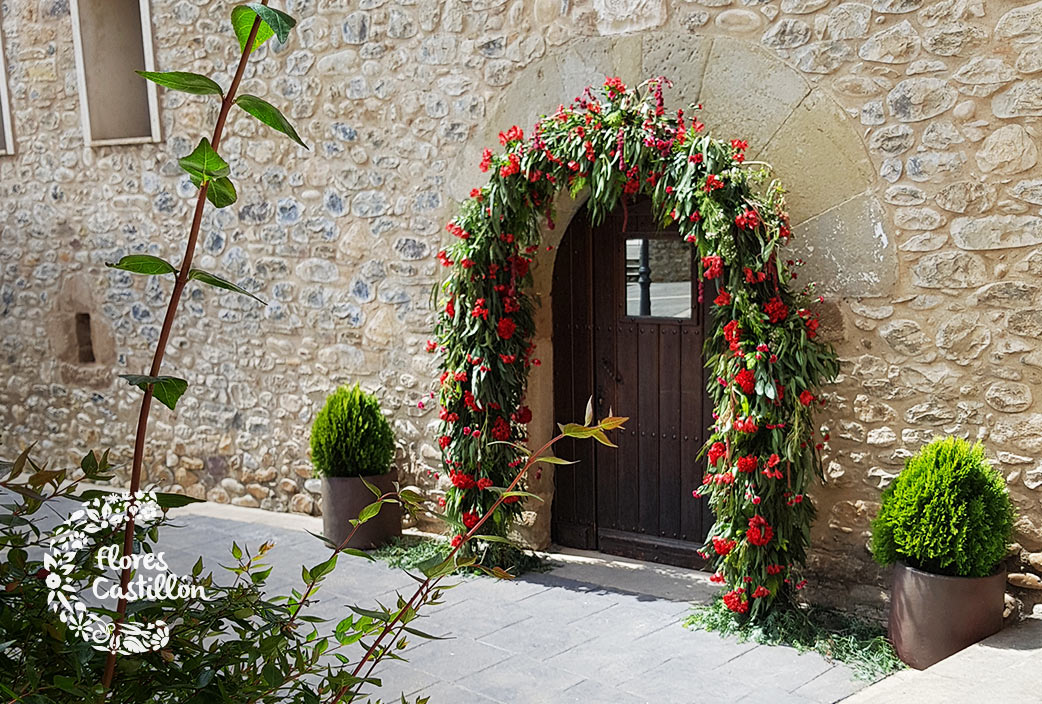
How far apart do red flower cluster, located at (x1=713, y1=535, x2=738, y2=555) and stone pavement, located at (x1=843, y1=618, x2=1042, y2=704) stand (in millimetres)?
771

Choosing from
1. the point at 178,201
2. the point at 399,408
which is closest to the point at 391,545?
the point at 399,408

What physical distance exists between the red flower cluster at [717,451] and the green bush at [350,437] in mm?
1937

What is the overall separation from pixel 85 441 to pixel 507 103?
13.7 feet

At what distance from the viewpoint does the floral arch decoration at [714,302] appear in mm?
4172

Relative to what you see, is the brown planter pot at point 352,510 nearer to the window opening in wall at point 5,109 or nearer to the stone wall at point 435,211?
the stone wall at point 435,211

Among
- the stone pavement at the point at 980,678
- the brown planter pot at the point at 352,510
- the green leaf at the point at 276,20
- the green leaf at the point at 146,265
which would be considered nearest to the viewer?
the green leaf at the point at 276,20

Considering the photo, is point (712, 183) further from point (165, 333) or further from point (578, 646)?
point (165, 333)

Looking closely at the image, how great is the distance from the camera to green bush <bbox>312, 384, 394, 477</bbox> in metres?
5.50

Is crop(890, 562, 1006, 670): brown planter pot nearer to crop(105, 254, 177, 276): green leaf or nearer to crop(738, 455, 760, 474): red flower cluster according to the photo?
crop(738, 455, 760, 474): red flower cluster

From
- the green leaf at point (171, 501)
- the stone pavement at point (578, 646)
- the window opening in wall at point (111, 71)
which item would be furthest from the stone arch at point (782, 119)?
the green leaf at point (171, 501)

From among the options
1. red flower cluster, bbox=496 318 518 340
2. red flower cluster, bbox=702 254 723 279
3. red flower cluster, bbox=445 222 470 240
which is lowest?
red flower cluster, bbox=496 318 518 340

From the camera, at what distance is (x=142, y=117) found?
279 inches

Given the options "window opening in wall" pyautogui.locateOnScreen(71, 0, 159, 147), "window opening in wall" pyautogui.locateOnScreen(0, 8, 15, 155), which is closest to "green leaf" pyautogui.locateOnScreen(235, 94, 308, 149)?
"window opening in wall" pyautogui.locateOnScreen(71, 0, 159, 147)

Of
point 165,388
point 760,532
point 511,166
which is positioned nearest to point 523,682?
point 760,532
